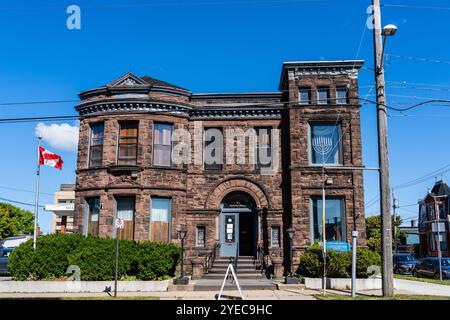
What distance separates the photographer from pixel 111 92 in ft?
68.2

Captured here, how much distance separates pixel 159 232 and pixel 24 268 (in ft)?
20.0

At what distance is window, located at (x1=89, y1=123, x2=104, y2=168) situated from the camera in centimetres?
2072

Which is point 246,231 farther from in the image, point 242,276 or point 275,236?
point 242,276

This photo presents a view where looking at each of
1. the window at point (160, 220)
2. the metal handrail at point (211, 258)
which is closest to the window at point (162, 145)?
the window at point (160, 220)

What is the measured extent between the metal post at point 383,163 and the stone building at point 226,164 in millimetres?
5334

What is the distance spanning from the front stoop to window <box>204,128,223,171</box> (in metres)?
4.79

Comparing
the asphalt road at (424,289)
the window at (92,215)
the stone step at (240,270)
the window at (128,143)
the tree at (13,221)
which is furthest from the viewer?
the tree at (13,221)

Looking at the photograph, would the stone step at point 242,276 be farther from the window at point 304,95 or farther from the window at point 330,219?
the window at point 304,95

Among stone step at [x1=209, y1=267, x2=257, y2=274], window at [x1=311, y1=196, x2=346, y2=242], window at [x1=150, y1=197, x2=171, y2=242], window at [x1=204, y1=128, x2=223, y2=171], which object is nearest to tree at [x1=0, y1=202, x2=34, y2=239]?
window at [x1=150, y1=197, x2=171, y2=242]

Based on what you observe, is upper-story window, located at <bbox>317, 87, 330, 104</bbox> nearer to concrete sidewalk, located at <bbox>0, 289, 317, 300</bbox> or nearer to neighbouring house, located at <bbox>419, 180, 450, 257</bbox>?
concrete sidewalk, located at <bbox>0, 289, 317, 300</bbox>

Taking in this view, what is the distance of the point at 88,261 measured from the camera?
16.0 metres

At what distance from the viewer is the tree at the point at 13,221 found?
68188 millimetres

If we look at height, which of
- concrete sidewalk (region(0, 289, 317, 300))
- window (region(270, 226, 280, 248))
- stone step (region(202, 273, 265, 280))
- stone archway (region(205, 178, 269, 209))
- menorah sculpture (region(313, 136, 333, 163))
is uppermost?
menorah sculpture (region(313, 136, 333, 163))
